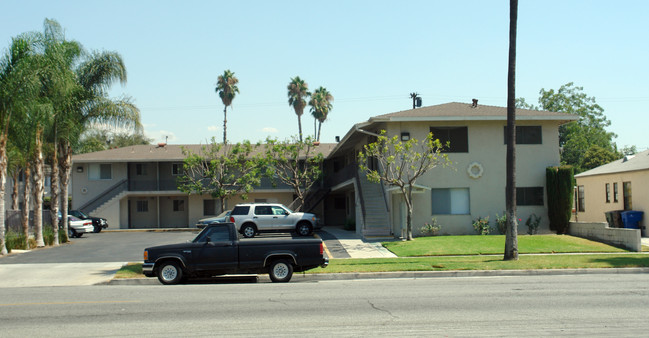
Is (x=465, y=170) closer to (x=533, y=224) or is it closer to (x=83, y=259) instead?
(x=533, y=224)

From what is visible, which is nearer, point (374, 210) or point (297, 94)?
point (374, 210)

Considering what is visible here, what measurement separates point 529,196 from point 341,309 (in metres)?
19.6

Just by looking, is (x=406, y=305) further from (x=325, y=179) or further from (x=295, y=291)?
(x=325, y=179)

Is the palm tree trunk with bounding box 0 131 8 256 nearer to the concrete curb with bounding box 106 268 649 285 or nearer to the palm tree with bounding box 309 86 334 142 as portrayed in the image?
the concrete curb with bounding box 106 268 649 285

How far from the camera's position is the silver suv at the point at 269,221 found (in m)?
28.2

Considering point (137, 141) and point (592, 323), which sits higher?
point (137, 141)

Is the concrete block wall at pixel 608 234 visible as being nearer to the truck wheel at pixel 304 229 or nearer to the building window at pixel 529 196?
the building window at pixel 529 196

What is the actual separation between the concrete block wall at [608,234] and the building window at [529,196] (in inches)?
72.6

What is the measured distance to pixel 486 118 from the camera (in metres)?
27.0

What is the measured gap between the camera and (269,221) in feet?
92.7

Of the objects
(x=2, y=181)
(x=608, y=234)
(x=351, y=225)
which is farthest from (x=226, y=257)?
(x=351, y=225)

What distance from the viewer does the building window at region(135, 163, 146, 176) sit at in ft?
144

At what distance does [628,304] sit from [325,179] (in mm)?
32750

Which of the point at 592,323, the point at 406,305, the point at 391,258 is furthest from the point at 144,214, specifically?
the point at 592,323
